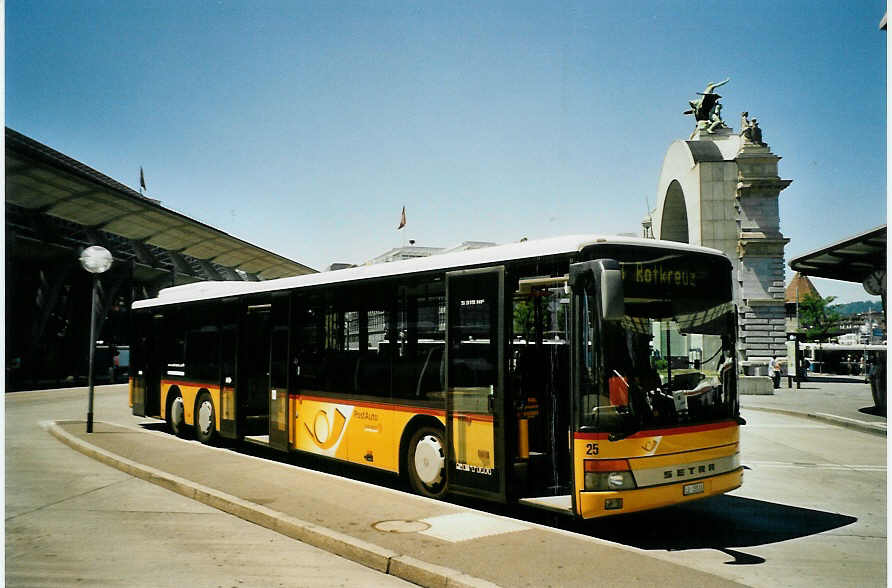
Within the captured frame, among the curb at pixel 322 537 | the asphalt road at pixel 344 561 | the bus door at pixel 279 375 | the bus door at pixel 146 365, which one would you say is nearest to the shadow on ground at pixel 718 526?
the asphalt road at pixel 344 561

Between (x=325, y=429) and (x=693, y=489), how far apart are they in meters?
5.69

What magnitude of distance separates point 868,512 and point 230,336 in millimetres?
10564

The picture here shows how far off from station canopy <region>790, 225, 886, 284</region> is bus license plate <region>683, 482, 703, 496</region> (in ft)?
29.1

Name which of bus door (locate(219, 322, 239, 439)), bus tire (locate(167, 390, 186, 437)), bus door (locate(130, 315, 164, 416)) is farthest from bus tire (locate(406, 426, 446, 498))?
bus door (locate(130, 315, 164, 416))

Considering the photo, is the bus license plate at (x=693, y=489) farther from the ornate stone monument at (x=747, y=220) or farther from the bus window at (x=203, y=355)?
the ornate stone monument at (x=747, y=220)

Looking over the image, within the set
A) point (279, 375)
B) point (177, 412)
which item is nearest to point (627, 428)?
point (279, 375)

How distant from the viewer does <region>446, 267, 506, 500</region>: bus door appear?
28.0 ft

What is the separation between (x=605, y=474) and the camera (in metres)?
7.43

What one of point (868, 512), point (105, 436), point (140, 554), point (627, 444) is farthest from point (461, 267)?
point (105, 436)

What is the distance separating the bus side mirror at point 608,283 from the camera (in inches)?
275

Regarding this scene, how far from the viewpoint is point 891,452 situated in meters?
6.26

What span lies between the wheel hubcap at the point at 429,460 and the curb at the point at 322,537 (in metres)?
1.94

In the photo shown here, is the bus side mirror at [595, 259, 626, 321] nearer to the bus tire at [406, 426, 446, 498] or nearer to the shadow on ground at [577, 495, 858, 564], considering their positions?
the shadow on ground at [577, 495, 858, 564]

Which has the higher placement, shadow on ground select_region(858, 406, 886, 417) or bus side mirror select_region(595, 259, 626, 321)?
bus side mirror select_region(595, 259, 626, 321)
